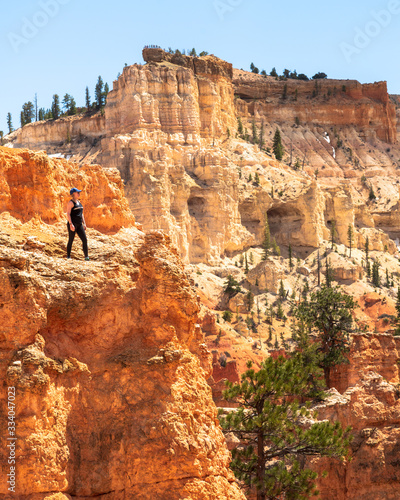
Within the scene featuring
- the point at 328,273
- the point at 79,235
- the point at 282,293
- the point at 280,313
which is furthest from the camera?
the point at 328,273

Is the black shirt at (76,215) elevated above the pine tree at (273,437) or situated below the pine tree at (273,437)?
above

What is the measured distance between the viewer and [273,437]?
20578 millimetres

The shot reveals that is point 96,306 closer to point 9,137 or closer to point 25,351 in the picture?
point 25,351

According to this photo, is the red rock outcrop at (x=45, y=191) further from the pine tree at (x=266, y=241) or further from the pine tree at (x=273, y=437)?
the pine tree at (x=266, y=241)

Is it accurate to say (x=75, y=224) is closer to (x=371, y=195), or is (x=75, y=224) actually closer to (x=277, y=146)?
(x=277, y=146)

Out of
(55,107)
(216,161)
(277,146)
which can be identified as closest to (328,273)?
(216,161)

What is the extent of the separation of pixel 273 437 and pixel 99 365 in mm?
8233

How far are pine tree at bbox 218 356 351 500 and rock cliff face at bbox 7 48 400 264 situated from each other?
187ft

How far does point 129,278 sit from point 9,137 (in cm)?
9693

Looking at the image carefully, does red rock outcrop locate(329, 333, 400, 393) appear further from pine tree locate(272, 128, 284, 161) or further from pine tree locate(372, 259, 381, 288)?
pine tree locate(272, 128, 284, 161)

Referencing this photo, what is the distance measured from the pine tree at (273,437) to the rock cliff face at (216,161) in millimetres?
57048

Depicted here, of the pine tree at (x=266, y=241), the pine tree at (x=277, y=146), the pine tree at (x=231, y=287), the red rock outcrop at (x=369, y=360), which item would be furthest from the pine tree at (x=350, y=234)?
the red rock outcrop at (x=369, y=360)

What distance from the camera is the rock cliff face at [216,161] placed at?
83.2 metres

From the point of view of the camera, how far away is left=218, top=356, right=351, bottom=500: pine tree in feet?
67.1
